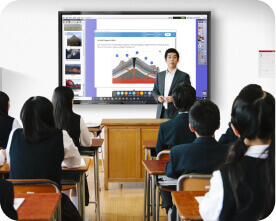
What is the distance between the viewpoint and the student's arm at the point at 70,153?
2.12 metres

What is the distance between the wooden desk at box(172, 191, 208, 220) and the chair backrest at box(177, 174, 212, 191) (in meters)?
0.20

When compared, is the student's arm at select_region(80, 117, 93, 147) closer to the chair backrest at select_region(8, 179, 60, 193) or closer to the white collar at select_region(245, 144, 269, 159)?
the chair backrest at select_region(8, 179, 60, 193)

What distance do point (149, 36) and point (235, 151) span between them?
4243mm

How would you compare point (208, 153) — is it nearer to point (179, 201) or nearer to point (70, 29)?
point (179, 201)

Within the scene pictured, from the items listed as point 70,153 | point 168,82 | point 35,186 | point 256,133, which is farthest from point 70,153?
point 168,82

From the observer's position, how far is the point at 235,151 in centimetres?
126

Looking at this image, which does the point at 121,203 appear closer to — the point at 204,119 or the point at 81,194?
the point at 81,194

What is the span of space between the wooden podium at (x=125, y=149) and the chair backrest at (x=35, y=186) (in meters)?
2.20

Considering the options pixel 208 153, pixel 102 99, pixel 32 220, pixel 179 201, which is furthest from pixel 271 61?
pixel 32 220

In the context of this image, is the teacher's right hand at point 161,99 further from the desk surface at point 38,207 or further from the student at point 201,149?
the desk surface at point 38,207

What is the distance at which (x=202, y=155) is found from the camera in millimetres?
1863

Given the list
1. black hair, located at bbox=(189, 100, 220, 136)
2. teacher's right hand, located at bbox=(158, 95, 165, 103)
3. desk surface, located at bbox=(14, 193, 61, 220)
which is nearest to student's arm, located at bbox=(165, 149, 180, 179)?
black hair, located at bbox=(189, 100, 220, 136)

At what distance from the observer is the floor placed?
3.13 metres

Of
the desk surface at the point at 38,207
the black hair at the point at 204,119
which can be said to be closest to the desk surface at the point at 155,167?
the black hair at the point at 204,119
